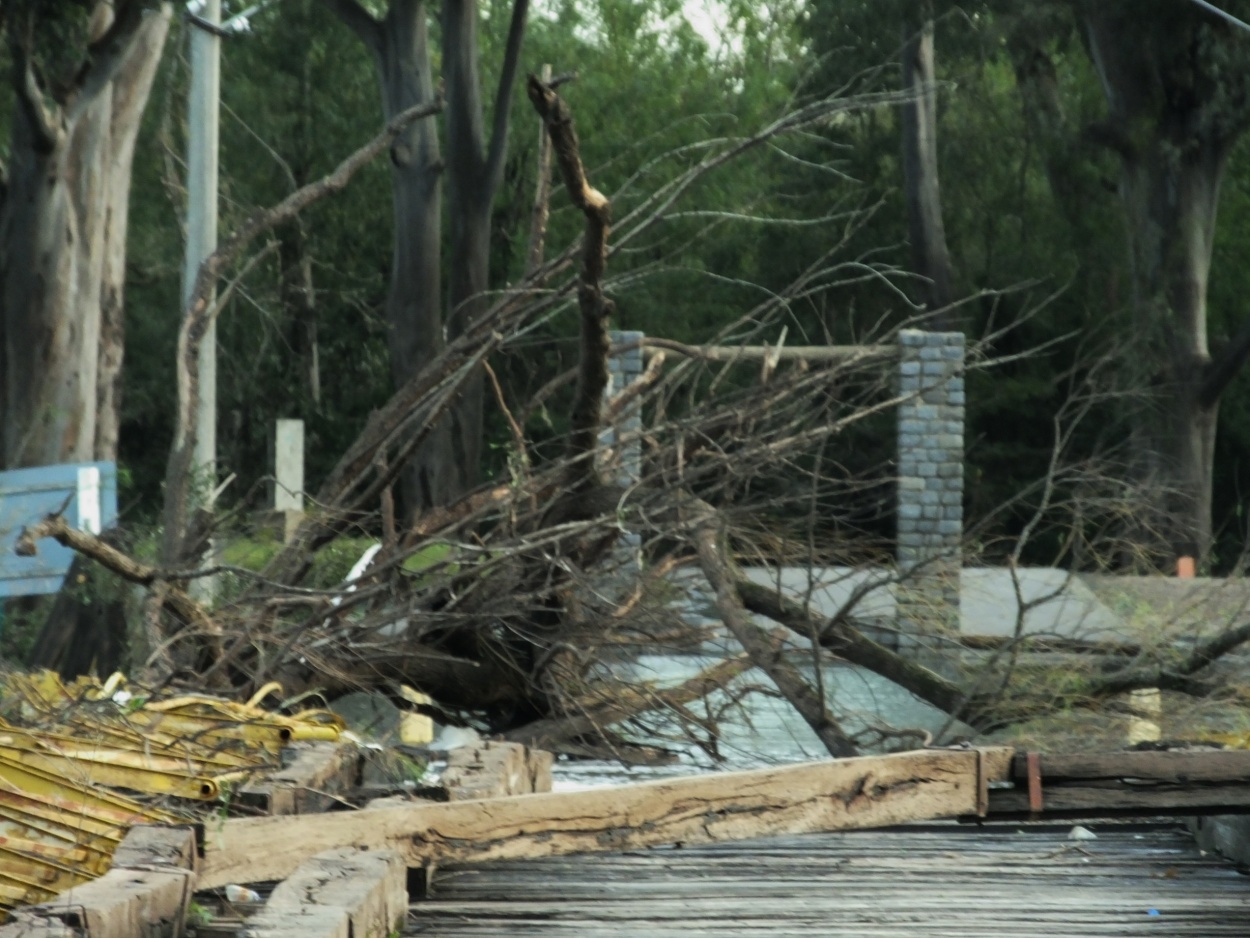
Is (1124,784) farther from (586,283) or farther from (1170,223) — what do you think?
(1170,223)

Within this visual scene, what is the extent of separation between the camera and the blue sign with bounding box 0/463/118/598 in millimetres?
10945

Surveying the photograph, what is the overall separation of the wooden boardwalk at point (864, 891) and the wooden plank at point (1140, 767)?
308mm

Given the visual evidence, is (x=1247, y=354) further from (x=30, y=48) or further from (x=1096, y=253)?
(x=30, y=48)

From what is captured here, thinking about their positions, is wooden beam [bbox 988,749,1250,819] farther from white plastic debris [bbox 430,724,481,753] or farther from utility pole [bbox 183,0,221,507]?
utility pole [bbox 183,0,221,507]

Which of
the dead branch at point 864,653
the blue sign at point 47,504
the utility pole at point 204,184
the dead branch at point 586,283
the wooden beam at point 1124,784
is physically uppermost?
the utility pole at point 204,184

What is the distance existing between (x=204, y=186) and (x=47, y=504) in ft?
8.69

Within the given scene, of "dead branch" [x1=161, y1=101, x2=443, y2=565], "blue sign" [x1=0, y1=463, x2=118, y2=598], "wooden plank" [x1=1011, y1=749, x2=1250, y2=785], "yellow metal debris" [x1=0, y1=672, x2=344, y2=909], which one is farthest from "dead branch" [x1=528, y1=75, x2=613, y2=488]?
"blue sign" [x1=0, y1=463, x2=118, y2=598]

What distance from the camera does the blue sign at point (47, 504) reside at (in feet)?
35.9

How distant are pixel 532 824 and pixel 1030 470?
27310mm

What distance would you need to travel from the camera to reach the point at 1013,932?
464 centimetres

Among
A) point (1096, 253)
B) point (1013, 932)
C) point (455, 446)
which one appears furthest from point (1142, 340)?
point (1013, 932)

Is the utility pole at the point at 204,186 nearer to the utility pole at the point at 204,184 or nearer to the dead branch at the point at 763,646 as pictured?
the utility pole at the point at 204,184

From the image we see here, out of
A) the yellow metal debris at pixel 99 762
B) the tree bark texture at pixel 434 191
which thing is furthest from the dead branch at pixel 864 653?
the tree bark texture at pixel 434 191

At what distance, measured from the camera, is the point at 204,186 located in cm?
1272
